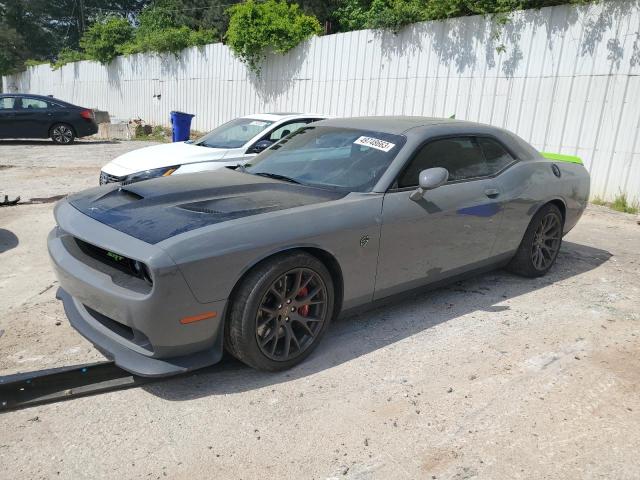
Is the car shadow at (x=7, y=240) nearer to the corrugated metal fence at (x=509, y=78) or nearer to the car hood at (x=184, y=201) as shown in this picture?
the car hood at (x=184, y=201)

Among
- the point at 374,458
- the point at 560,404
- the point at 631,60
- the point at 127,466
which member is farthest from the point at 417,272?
the point at 631,60

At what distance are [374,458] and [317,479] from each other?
0.31 meters

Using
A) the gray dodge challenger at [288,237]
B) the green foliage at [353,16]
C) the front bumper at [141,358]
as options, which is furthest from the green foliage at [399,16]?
the front bumper at [141,358]

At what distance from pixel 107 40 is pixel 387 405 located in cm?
2299

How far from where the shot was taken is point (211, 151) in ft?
25.3

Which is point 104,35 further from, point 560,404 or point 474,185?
point 560,404

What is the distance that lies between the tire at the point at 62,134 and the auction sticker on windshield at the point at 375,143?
46.0 feet

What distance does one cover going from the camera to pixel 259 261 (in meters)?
3.12

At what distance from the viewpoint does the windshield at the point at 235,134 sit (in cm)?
801

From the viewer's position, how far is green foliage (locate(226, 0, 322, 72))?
13742mm

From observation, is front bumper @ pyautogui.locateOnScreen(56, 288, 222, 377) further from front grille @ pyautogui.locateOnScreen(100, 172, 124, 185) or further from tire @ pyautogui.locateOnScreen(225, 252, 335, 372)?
front grille @ pyautogui.locateOnScreen(100, 172, 124, 185)

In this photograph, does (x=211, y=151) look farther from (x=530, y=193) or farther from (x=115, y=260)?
(x=115, y=260)

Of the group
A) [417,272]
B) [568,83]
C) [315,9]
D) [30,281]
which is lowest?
[30,281]

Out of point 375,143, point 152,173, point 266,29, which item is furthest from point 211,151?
point 266,29
